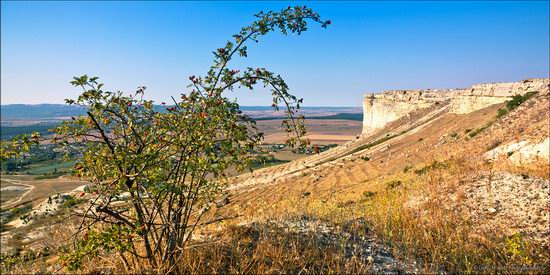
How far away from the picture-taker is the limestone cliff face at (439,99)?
99.0ft

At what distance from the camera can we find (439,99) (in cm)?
4781

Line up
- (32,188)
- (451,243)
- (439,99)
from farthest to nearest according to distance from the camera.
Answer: (32,188) → (439,99) → (451,243)

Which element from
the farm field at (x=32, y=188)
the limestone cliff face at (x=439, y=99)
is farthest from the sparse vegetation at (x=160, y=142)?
the farm field at (x=32, y=188)

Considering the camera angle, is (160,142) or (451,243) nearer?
(160,142)

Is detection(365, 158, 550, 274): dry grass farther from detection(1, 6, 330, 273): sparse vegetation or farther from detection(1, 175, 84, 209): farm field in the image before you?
detection(1, 175, 84, 209): farm field

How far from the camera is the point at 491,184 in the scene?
9680mm

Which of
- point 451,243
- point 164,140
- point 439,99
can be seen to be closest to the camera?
point 164,140

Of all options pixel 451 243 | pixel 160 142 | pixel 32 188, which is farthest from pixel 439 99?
pixel 32 188

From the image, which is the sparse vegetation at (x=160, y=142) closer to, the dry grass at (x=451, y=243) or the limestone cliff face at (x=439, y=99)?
the dry grass at (x=451, y=243)

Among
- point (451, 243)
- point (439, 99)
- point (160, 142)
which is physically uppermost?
point (439, 99)

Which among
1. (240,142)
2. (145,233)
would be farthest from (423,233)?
(145,233)

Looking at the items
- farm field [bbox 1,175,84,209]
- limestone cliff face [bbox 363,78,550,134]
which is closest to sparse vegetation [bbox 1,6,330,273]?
limestone cliff face [bbox 363,78,550,134]

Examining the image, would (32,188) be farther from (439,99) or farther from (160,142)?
(160,142)

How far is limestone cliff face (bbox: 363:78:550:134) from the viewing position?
3019 cm
